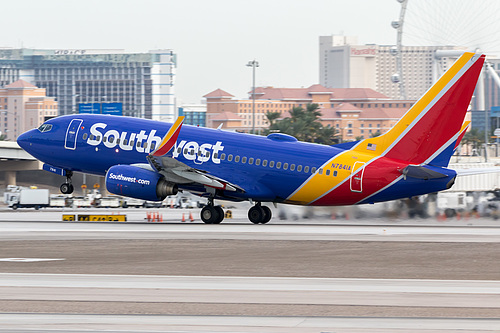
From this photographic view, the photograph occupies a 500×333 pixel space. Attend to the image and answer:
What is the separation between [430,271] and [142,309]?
11116mm

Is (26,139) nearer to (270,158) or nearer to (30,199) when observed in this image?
(270,158)

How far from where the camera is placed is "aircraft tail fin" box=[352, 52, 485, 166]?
42.2m

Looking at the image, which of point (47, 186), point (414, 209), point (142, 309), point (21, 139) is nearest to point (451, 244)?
point (414, 209)

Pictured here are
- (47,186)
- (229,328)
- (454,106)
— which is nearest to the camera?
(229,328)

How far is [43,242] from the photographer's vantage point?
3688 centimetres

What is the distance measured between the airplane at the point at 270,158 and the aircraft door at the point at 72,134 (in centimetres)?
5

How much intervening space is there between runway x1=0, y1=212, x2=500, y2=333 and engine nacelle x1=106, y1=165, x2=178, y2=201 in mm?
2919

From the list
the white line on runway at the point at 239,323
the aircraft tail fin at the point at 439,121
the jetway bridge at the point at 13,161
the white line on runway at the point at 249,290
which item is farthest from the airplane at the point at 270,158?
the jetway bridge at the point at 13,161

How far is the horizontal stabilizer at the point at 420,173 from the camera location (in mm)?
42406

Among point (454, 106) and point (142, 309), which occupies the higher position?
point (454, 106)

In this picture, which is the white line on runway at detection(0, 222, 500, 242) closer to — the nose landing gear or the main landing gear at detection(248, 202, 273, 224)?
the nose landing gear

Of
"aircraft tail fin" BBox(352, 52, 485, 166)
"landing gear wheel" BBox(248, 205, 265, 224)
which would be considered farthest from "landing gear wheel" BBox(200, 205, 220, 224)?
"aircraft tail fin" BBox(352, 52, 485, 166)

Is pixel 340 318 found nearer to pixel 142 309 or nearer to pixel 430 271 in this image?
pixel 142 309

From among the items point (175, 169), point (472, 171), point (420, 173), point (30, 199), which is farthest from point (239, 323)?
point (30, 199)
